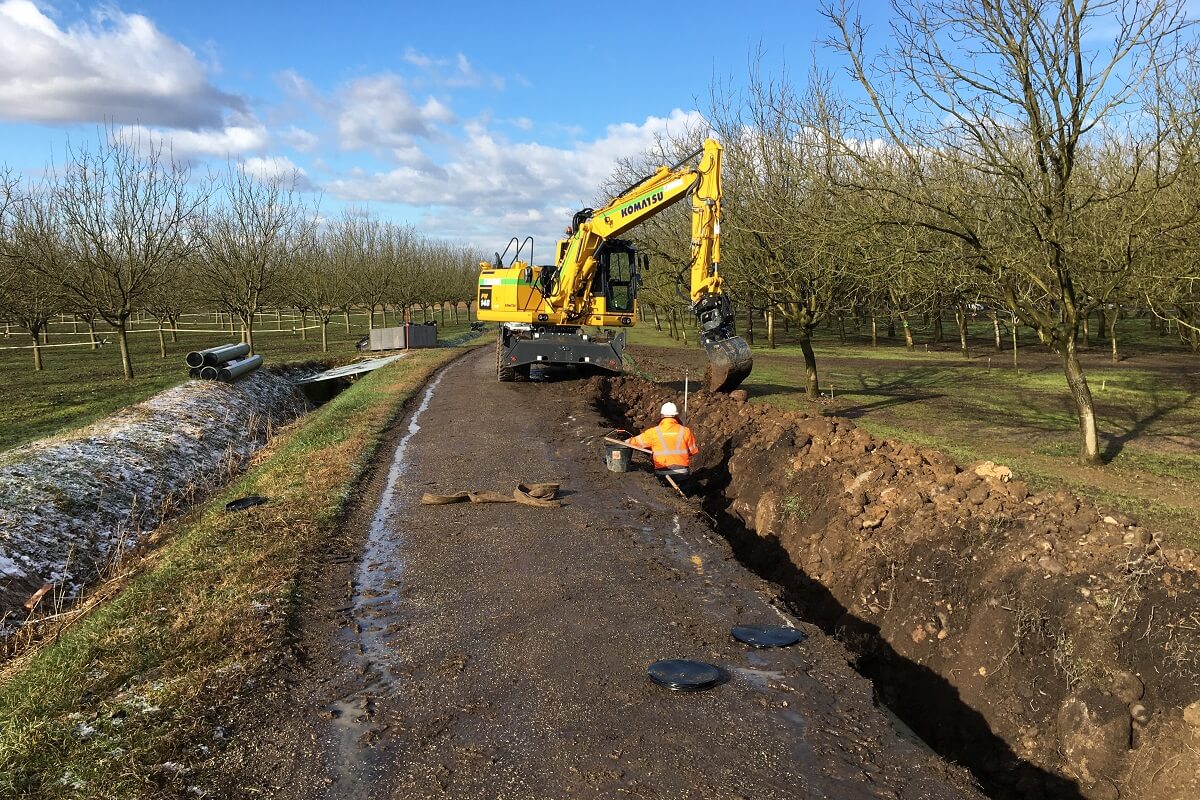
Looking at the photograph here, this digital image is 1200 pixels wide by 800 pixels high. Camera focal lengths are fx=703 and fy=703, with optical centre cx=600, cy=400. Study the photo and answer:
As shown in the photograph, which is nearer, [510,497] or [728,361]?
[510,497]

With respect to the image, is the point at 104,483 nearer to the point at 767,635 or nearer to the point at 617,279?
the point at 767,635

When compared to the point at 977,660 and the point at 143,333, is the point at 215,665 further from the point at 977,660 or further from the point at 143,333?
the point at 143,333

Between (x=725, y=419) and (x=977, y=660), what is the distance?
735 cm

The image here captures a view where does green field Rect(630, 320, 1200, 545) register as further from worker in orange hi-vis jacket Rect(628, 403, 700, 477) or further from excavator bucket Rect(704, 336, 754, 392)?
worker in orange hi-vis jacket Rect(628, 403, 700, 477)

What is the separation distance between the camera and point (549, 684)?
13.9ft

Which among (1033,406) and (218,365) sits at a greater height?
(218,365)

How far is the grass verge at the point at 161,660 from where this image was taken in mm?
3471

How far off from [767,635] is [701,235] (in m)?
9.53

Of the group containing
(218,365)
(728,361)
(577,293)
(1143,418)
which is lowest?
(1143,418)

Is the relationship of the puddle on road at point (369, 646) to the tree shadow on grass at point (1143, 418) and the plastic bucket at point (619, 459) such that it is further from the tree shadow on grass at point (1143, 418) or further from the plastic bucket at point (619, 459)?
the tree shadow on grass at point (1143, 418)

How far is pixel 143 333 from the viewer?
45000 mm

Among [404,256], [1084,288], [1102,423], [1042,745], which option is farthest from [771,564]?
[404,256]

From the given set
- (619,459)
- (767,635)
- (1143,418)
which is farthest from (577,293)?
(767,635)

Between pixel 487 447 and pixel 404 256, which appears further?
pixel 404 256
